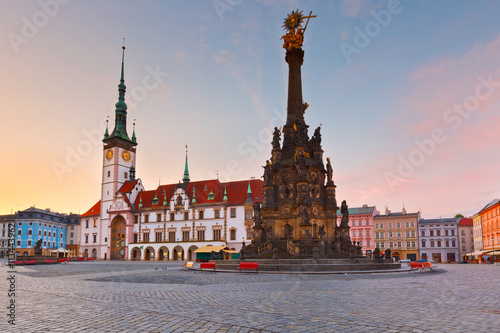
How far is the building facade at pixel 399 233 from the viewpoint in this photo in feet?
274

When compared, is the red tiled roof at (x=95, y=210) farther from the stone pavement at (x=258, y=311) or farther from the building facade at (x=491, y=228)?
the stone pavement at (x=258, y=311)

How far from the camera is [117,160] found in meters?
90.2

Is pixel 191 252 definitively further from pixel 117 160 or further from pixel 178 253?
pixel 117 160

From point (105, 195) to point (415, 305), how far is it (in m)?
87.6

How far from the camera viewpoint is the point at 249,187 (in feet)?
234

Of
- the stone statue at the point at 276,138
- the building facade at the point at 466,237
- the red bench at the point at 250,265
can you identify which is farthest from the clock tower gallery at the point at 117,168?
the building facade at the point at 466,237

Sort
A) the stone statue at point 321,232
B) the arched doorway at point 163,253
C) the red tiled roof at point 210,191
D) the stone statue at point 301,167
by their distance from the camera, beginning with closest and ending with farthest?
the stone statue at point 321,232, the stone statue at point 301,167, the red tiled roof at point 210,191, the arched doorway at point 163,253

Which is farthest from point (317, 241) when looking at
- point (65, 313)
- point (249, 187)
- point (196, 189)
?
point (196, 189)

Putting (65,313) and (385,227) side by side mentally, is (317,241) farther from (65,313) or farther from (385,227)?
(385,227)

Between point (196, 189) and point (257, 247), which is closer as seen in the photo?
point (257, 247)

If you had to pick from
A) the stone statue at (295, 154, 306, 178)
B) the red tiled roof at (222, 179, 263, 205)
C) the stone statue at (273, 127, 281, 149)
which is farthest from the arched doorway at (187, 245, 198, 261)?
the stone statue at (295, 154, 306, 178)

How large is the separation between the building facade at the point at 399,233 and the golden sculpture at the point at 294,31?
6111 centimetres

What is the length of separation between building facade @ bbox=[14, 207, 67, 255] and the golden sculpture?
87.6 meters

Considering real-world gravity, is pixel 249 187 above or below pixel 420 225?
above
